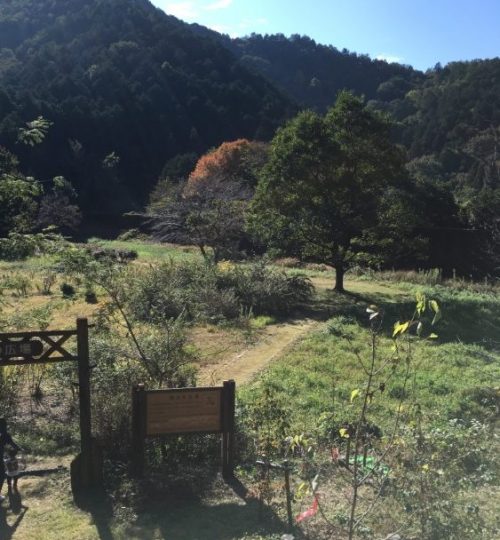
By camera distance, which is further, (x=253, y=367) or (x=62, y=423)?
(x=253, y=367)

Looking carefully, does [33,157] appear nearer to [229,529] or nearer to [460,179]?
[460,179]

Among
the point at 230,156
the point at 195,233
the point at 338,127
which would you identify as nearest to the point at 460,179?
the point at 230,156

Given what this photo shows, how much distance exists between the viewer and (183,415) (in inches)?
219

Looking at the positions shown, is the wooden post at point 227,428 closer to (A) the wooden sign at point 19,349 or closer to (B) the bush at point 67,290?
(A) the wooden sign at point 19,349

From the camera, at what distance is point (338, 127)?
1584 cm

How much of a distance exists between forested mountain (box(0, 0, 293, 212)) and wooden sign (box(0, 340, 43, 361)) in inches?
1639

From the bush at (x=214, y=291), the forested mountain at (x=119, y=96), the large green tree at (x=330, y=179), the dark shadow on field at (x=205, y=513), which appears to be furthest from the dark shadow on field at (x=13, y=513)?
the forested mountain at (x=119, y=96)

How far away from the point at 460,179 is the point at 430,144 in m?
9.04

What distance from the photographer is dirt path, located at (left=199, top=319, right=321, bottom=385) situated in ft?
31.0

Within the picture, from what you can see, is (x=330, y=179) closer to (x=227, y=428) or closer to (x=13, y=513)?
(x=227, y=428)

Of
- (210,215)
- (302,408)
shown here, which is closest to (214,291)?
(302,408)

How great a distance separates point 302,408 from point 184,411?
240 cm

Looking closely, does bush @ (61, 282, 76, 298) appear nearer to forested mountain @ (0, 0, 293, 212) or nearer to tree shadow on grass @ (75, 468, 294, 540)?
tree shadow on grass @ (75, 468, 294, 540)

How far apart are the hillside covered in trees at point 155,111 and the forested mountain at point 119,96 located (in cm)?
13
